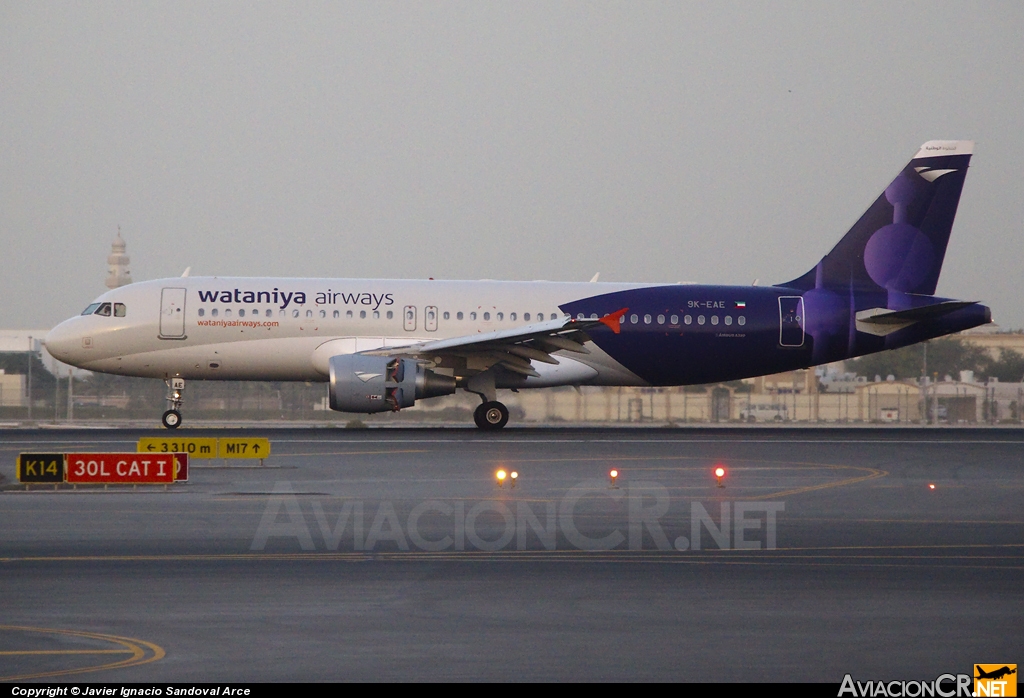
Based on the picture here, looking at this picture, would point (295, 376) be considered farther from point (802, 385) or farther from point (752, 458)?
point (802, 385)

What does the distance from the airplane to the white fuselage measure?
0.04m

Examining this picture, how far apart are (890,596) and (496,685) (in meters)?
4.63

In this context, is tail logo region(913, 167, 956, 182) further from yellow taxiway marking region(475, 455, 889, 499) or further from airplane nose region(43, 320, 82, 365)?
airplane nose region(43, 320, 82, 365)

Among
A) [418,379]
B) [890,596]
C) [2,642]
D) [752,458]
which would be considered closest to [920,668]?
[890,596]

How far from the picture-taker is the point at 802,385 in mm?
51875

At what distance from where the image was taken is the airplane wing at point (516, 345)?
30219mm

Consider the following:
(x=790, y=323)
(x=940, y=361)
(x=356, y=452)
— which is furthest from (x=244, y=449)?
(x=940, y=361)

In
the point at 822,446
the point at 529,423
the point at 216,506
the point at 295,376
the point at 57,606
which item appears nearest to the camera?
the point at 57,606

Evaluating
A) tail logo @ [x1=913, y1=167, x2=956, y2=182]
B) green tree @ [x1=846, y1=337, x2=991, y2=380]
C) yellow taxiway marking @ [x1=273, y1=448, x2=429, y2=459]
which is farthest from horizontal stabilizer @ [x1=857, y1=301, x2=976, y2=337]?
green tree @ [x1=846, y1=337, x2=991, y2=380]

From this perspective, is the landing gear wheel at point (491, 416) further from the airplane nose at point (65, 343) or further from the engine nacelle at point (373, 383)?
the airplane nose at point (65, 343)

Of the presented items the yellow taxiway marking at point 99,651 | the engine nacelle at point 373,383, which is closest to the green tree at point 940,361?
the engine nacelle at point 373,383

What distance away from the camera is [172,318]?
3166 centimetres

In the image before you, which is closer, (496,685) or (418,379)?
(496,685)

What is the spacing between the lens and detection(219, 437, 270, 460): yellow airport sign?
71.9ft
